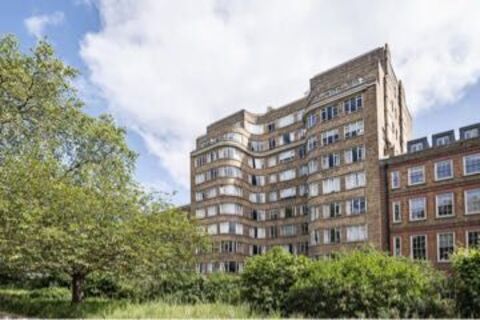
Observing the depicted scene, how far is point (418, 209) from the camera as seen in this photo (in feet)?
136

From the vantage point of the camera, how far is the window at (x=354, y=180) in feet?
153

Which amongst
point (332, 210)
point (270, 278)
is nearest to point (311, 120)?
point (332, 210)

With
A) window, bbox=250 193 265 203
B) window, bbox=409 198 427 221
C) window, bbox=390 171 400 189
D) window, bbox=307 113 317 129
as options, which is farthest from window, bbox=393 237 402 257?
window, bbox=250 193 265 203

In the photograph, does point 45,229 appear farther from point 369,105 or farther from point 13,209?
point 369,105

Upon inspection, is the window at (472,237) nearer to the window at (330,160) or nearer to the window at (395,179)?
the window at (395,179)

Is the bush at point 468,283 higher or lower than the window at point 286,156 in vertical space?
lower

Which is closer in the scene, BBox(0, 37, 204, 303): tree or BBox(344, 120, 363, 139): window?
BBox(0, 37, 204, 303): tree

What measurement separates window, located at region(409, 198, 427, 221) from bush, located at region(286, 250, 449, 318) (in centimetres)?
2717

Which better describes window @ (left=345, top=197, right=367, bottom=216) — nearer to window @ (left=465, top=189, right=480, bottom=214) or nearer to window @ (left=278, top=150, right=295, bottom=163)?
window @ (left=465, top=189, right=480, bottom=214)

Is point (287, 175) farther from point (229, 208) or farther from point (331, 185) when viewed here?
point (331, 185)

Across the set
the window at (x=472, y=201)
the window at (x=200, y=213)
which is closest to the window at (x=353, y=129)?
the window at (x=472, y=201)

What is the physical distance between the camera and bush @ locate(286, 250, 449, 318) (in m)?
14.0

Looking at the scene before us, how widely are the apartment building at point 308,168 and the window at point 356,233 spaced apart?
0.10m

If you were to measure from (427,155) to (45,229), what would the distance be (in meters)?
33.3
